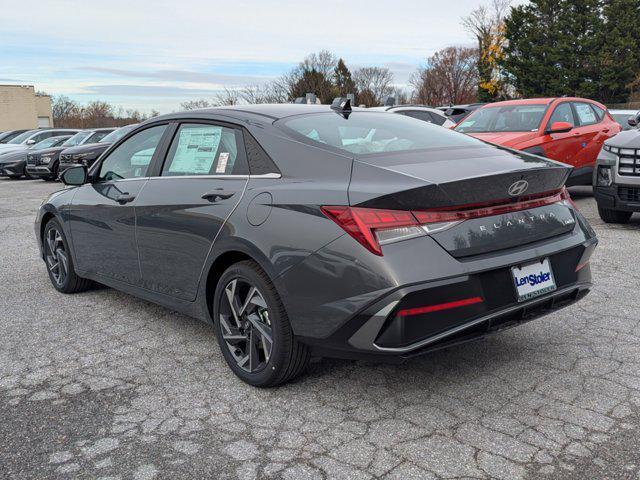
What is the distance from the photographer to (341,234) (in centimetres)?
295

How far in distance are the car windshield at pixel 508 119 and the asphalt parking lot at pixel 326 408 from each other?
5.82 metres

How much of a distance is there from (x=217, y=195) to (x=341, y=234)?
3.36 feet

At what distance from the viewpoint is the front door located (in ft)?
14.7

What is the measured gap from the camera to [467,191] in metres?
2.99

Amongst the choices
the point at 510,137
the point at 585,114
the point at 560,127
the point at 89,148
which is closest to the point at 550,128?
the point at 560,127

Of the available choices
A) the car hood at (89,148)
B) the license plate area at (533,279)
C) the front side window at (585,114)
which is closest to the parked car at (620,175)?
the front side window at (585,114)

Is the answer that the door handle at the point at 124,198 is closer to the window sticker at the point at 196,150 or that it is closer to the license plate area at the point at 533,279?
the window sticker at the point at 196,150

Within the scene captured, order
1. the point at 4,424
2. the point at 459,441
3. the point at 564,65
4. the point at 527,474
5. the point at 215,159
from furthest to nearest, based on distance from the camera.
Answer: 1. the point at 564,65
2. the point at 215,159
3. the point at 4,424
4. the point at 459,441
5. the point at 527,474

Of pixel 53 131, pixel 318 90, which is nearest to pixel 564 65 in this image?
pixel 318 90

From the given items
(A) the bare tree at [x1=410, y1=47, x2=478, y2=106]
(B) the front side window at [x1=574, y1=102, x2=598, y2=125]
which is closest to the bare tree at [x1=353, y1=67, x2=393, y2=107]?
(A) the bare tree at [x1=410, y1=47, x2=478, y2=106]

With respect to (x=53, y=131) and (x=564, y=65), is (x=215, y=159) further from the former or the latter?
(x=564, y=65)

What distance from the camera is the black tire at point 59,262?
555 cm

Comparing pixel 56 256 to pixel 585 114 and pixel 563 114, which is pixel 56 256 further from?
pixel 585 114

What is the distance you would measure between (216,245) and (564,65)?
168 ft
